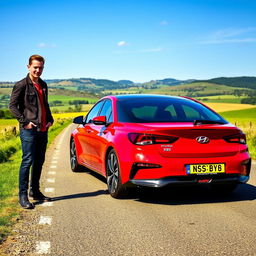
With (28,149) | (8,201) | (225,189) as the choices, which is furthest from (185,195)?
(8,201)

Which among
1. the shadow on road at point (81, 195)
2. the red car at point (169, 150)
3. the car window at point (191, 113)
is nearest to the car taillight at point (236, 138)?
the red car at point (169, 150)

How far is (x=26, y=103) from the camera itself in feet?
22.0

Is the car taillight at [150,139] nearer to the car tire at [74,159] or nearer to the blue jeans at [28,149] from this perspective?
the blue jeans at [28,149]

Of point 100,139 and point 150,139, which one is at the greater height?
point 150,139

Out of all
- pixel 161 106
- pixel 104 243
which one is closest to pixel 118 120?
pixel 161 106

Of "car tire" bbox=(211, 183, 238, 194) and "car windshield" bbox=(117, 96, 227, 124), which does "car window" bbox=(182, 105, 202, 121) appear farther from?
"car tire" bbox=(211, 183, 238, 194)

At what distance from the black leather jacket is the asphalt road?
123 centimetres

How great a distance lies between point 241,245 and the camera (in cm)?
470

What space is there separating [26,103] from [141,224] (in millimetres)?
2332

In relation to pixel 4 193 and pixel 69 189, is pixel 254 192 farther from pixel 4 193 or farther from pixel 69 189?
pixel 4 193

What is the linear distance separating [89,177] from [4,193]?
8.01 feet

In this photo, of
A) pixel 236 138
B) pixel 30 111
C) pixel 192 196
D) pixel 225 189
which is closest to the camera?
pixel 30 111

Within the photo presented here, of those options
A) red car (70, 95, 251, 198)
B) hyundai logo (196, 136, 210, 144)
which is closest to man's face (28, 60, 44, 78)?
red car (70, 95, 251, 198)

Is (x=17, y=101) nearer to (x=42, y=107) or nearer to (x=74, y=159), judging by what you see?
(x=42, y=107)
